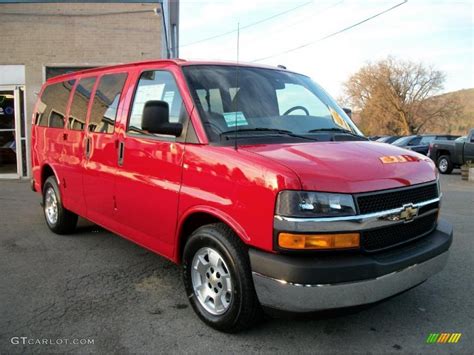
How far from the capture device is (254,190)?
9.83 feet

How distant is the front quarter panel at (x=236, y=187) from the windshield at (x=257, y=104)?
245 mm

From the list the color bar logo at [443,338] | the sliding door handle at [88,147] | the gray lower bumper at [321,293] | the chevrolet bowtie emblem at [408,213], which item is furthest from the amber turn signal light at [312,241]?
the sliding door handle at [88,147]

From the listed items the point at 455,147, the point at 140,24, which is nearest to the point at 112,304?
the point at 140,24

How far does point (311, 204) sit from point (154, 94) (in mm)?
2028

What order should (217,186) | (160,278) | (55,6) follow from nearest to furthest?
1. (217,186)
2. (160,278)
3. (55,6)

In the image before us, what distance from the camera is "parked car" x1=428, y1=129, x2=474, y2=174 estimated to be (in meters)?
17.4

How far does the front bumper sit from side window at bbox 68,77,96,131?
319 centimetres

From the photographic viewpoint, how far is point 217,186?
10.7 ft

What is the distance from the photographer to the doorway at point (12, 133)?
39.7ft

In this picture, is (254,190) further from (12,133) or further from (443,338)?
(12,133)

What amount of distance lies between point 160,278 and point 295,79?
2411mm

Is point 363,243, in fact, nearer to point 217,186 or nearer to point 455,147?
point 217,186

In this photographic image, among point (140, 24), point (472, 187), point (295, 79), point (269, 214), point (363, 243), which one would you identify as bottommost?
point (472, 187)

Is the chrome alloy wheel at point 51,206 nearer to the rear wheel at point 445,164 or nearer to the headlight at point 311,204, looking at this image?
the headlight at point 311,204
